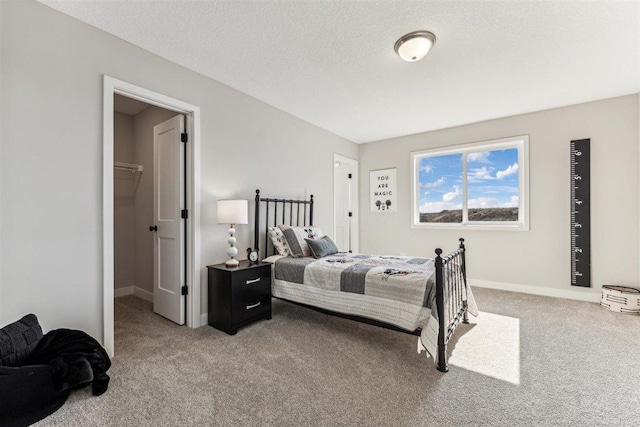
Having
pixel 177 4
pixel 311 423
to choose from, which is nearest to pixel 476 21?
pixel 177 4

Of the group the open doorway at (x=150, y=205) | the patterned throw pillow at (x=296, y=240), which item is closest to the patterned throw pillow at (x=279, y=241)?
the patterned throw pillow at (x=296, y=240)

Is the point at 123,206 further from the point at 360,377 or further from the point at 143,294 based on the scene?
the point at 360,377

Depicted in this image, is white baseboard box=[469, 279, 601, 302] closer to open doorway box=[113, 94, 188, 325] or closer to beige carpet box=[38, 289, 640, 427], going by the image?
beige carpet box=[38, 289, 640, 427]

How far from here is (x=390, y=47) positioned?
95.5 inches

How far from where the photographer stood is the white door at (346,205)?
209 inches

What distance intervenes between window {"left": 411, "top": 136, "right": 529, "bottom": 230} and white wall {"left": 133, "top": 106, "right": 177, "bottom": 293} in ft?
13.3

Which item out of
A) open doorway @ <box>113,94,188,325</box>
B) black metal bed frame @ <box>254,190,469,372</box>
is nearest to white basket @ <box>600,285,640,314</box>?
black metal bed frame @ <box>254,190,469,372</box>

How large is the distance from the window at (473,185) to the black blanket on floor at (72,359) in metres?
4.49

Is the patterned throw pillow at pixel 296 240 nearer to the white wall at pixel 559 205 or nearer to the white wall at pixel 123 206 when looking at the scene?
the white wall at pixel 123 206

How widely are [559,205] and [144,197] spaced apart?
5543 mm

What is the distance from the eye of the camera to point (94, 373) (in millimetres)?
1813

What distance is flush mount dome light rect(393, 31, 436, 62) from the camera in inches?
87.4

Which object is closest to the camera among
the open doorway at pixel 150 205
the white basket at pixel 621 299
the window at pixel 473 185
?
the open doorway at pixel 150 205

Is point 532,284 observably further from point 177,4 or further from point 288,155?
point 177,4
